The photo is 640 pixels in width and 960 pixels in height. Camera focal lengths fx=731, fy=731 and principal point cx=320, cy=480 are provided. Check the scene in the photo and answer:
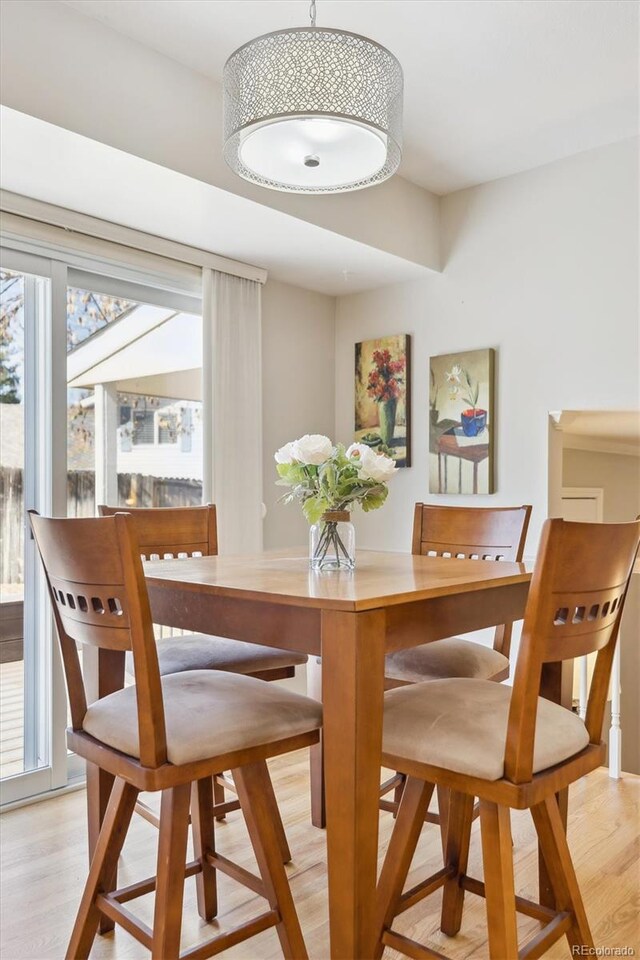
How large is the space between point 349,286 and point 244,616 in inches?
104

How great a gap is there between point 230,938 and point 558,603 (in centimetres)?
91

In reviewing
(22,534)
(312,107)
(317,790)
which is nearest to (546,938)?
(317,790)

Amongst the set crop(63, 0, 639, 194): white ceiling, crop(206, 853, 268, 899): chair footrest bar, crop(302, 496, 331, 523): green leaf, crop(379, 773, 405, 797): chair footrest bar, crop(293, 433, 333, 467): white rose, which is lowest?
crop(379, 773, 405, 797): chair footrest bar

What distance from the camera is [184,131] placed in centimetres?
243

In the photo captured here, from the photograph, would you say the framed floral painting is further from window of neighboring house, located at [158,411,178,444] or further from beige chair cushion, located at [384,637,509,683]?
beige chair cushion, located at [384,637,509,683]

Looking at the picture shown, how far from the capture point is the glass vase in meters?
1.76

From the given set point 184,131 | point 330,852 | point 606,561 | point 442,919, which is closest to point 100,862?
point 330,852

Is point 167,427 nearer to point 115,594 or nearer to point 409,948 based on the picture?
point 115,594

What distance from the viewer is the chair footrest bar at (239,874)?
1568 mm

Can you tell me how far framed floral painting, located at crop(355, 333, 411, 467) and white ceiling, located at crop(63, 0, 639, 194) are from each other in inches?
39.0

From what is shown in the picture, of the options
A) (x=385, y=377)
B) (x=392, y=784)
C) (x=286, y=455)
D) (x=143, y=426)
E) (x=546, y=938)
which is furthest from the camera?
(x=385, y=377)

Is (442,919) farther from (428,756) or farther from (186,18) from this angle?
(186,18)

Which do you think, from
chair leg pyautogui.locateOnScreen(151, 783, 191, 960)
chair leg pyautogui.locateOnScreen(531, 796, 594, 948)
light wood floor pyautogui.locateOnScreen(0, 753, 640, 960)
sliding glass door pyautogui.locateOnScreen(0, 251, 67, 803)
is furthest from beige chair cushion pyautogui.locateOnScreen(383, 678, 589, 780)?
sliding glass door pyautogui.locateOnScreen(0, 251, 67, 803)

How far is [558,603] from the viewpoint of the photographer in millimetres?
1248
